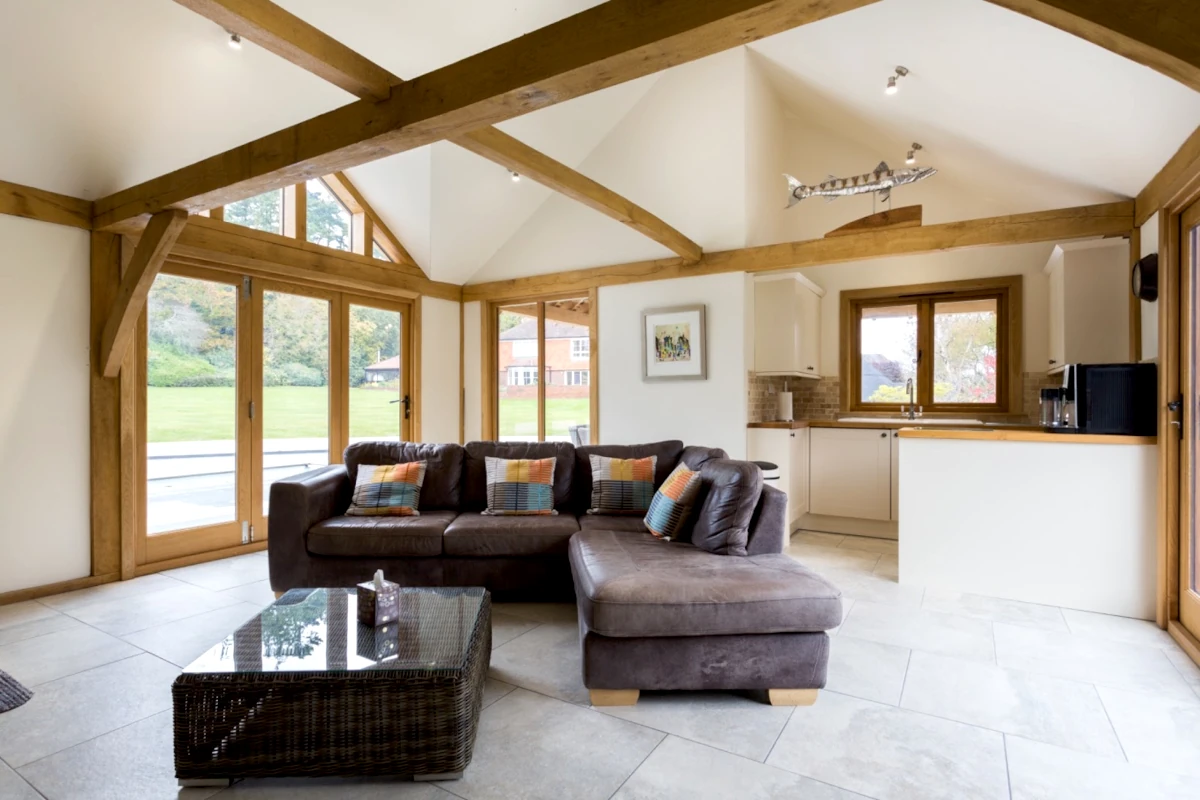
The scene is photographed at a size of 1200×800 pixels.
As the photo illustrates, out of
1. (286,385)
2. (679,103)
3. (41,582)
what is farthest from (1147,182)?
(41,582)

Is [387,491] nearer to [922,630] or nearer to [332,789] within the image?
[332,789]

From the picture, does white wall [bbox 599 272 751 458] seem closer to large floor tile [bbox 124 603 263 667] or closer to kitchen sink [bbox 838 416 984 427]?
kitchen sink [bbox 838 416 984 427]

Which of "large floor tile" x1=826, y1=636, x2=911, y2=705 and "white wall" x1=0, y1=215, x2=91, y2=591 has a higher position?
"white wall" x1=0, y1=215, x2=91, y2=591

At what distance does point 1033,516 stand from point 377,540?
3.57 m

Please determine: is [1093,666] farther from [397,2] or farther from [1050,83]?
[397,2]

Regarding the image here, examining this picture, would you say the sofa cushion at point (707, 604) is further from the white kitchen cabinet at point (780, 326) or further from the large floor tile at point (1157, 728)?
the white kitchen cabinet at point (780, 326)

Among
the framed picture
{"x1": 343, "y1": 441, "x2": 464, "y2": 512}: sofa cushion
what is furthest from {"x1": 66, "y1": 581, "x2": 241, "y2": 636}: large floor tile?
the framed picture

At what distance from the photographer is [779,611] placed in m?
2.14

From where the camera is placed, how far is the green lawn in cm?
407

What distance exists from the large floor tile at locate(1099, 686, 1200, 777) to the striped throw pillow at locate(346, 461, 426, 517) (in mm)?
3297

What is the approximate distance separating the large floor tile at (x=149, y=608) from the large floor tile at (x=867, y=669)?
3.08 metres

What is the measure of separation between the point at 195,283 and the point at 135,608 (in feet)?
7.19

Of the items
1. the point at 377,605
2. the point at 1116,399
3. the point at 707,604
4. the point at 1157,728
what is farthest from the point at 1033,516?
the point at 377,605

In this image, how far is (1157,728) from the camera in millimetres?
2039
